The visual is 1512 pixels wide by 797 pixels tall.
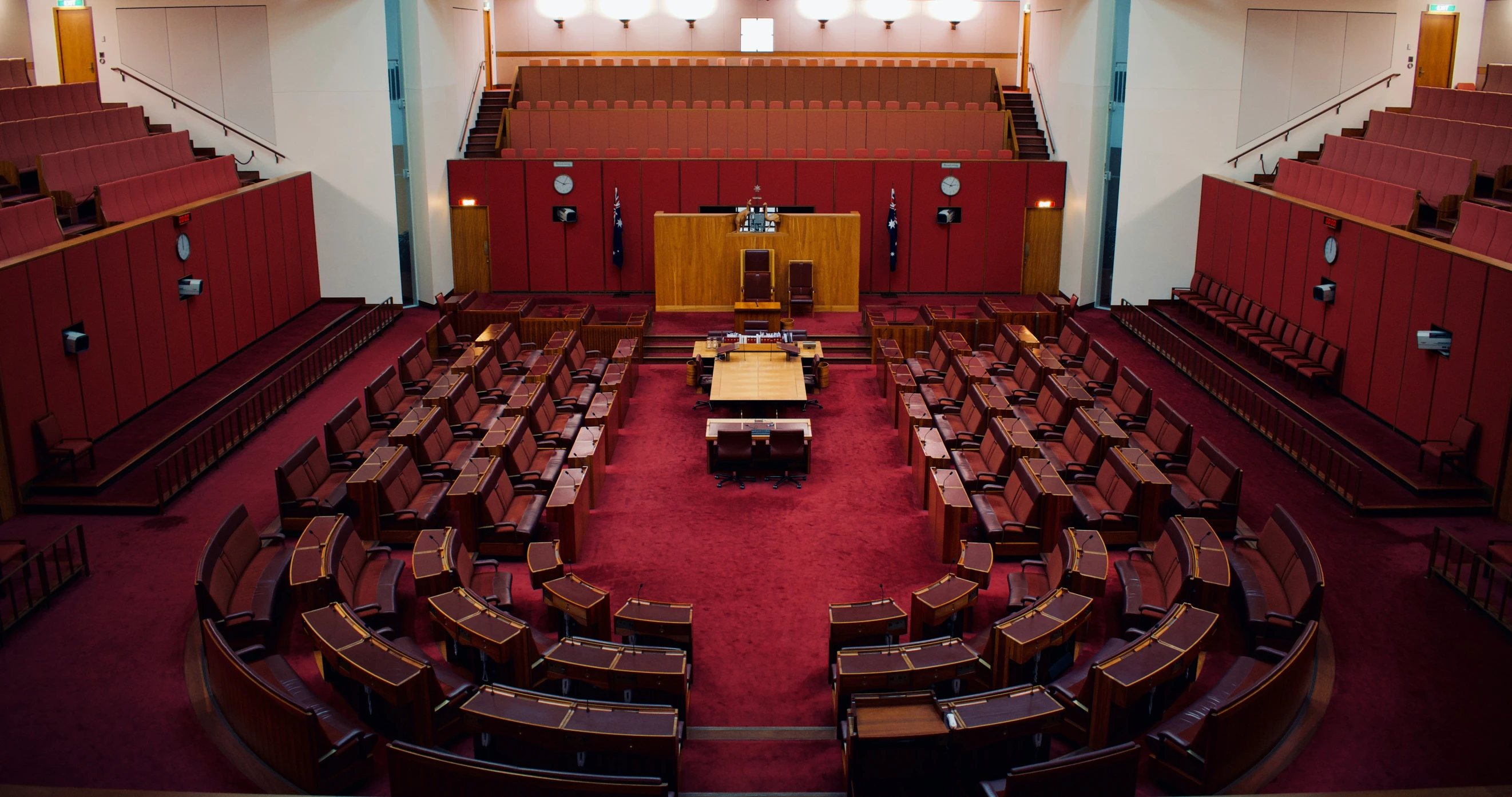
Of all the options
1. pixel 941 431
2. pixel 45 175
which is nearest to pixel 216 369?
pixel 45 175

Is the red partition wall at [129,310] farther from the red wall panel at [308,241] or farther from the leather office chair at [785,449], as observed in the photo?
the leather office chair at [785,449]

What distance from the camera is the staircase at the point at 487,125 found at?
942 inches

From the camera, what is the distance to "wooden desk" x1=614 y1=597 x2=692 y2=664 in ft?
30.8

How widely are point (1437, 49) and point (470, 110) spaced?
19.2 m

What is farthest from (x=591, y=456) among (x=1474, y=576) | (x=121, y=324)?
(x=1474, y=576)

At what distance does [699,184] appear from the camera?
76.0ft

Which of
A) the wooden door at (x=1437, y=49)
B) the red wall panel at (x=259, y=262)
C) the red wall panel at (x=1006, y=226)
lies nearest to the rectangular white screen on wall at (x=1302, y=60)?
the wooden door at (x=1437, y=49)

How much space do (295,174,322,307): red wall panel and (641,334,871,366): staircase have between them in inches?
248

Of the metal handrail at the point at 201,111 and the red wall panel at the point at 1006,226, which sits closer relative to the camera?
the metal handrail at the point at 201,111

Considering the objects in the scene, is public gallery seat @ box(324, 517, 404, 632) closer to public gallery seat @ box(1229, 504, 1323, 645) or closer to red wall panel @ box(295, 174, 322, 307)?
public gallery seat @ box(1229, 504, 1323, 645)

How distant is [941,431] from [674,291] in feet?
26.7

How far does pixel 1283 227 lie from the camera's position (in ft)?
58.6

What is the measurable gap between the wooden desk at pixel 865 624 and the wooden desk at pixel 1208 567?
8.21 feet

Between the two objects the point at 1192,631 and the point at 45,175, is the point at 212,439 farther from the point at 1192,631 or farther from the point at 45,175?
the point at 1192,631
